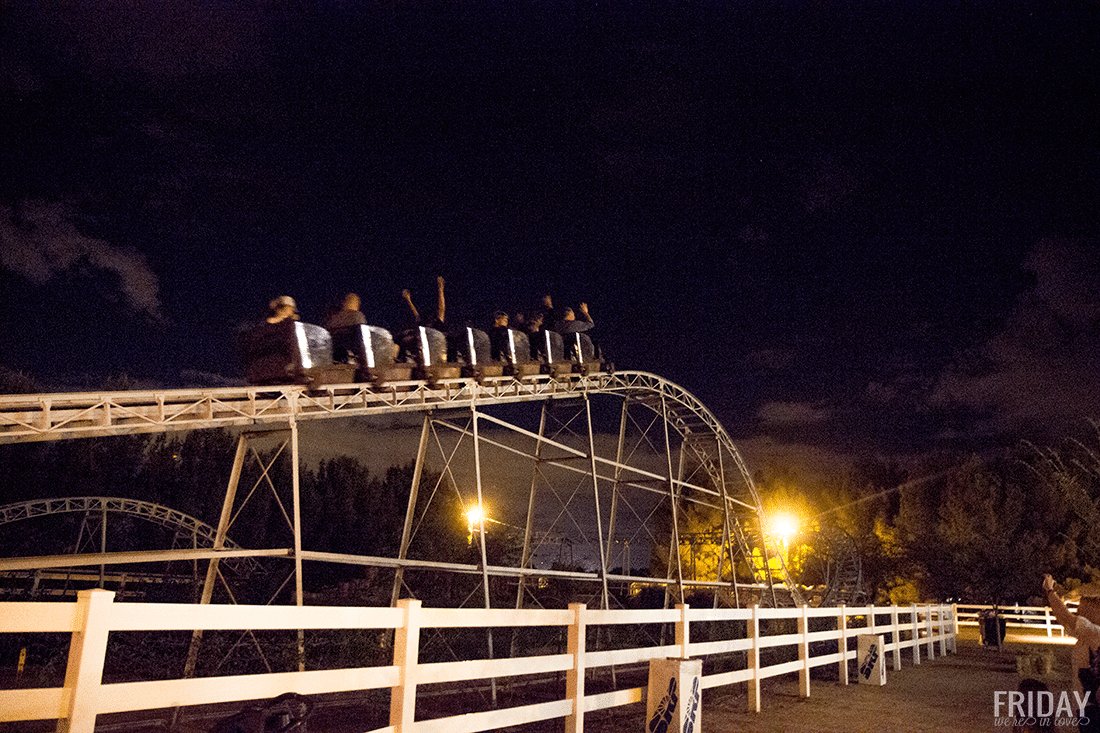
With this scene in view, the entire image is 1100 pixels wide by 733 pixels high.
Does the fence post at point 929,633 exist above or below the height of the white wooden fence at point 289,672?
below

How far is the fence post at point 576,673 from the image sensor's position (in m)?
6.14

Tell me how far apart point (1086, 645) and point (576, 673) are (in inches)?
140

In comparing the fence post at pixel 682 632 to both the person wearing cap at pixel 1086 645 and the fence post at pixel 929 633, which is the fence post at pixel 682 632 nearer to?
the person wearing cap at pixel 1086 645

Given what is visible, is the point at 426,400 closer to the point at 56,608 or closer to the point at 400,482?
the point at 56,608

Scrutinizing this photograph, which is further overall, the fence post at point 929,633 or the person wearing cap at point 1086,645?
the fence post at point 929,633

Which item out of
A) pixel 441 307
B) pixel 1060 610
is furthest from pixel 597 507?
pixel 1060 610

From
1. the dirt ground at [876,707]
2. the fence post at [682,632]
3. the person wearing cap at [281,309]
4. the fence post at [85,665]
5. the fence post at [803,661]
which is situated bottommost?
the dirt ground at [876,707]

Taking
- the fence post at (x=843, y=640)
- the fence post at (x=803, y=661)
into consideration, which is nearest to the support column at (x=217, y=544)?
the fence post at (x=803, y=661)

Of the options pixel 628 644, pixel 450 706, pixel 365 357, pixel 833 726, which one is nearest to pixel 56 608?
pixel 833 726

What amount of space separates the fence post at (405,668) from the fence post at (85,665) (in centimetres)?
161

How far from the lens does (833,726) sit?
8.50m

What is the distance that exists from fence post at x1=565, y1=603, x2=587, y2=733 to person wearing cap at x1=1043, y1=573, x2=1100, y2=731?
3.24 meters

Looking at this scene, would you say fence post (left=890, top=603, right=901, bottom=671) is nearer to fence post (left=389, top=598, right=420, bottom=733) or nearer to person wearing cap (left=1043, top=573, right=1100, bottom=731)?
person wearing cap (left=1043, top=573, right=1100, bottom=731)

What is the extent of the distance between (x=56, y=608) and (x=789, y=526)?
2617cm
